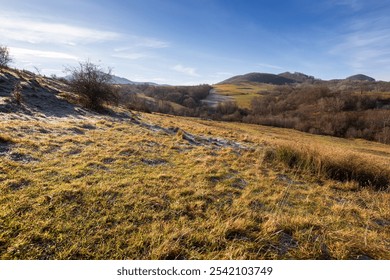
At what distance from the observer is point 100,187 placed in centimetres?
441

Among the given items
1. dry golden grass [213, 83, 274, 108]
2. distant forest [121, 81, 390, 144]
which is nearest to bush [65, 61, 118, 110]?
distant forest [121, 81, 390, 144]

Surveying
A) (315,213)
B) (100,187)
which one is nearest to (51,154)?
(100,187)

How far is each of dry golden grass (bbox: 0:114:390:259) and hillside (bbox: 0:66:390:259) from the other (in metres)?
0.02

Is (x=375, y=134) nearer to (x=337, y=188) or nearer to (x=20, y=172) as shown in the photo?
(x=337, y=188)

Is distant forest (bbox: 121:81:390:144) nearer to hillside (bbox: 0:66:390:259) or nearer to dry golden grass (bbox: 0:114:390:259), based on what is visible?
hillside (bbox: 0:66:390:259)

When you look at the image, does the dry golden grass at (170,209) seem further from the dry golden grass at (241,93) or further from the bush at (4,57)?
the dry golden grass at (241,93)

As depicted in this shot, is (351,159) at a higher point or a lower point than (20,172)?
higher

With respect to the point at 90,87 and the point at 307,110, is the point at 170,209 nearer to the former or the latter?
the point at 90,87

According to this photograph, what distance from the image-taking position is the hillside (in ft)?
9.67

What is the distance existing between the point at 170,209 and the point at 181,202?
0.35 m

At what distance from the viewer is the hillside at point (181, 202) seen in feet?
9.67

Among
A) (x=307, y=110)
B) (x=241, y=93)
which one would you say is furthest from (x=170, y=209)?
(x=241, y=93)

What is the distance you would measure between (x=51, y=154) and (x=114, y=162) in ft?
5.93

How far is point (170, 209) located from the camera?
12.9 feet
